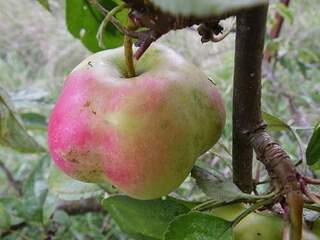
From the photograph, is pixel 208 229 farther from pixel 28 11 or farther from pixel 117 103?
pixel 28 11

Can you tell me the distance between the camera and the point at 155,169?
0.39 meters

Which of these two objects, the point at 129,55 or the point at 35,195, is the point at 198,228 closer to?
the point at 129,55

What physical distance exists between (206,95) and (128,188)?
8 centimetres

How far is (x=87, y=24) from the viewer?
601mm

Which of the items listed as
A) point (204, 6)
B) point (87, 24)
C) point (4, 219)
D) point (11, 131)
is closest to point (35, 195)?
point (4, 219)

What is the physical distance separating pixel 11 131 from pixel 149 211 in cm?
25

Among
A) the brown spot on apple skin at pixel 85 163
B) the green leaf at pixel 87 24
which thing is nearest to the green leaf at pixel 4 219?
the green leaf at pixel 87 24

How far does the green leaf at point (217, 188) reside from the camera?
433 millimetres

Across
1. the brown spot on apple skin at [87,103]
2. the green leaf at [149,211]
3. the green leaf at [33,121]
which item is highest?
the brown spot on apple skin at [87,103]

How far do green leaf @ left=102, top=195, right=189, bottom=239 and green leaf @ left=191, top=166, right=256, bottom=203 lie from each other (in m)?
0.03

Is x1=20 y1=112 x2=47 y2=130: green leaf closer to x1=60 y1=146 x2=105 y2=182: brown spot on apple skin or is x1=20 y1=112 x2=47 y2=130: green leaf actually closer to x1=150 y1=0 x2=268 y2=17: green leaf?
x1=60 y1=146 x2=105 y2=182: brown spot on apple skin

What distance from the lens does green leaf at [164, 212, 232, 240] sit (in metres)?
0.41

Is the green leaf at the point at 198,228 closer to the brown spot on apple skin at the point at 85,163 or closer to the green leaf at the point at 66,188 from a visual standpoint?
the brown spot on apple skin at the point at 85,163

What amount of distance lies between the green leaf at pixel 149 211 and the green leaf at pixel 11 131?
21cm
